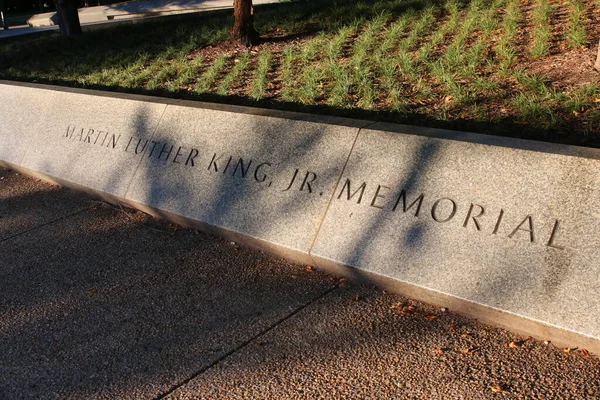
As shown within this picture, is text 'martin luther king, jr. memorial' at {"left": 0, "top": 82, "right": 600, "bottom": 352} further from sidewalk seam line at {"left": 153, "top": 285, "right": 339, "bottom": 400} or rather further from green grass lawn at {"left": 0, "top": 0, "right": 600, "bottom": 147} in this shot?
green grass lawn at {"left": 0, "top": 0, "right": 600, "bottom": 147}

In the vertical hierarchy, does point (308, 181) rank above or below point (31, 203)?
above

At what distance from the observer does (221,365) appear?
3.68 metres

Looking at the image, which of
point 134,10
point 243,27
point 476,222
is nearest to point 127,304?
point 476,222

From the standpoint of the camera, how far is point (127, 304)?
4418mm

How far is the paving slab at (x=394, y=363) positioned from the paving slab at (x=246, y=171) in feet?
2.94

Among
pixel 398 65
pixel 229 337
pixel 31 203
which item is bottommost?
pixel 31 203

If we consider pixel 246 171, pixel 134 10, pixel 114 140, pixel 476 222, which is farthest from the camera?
pixel 134 10

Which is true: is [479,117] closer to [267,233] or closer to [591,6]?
[267,233]

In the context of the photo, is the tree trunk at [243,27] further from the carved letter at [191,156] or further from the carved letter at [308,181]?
the carved letter at [308,181]

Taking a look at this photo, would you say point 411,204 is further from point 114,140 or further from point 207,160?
point 114,140

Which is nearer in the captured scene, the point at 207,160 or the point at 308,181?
the point at 308,181

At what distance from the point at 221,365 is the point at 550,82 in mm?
4048

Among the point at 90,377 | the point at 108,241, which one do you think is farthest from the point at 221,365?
the point at 108,241

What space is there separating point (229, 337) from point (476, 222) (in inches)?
60.6
